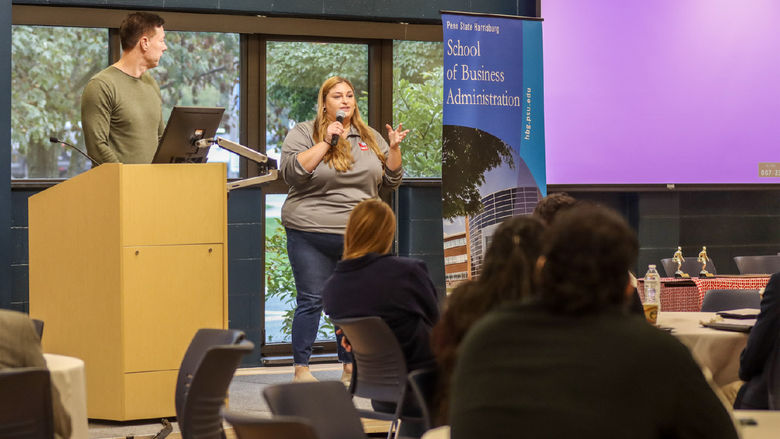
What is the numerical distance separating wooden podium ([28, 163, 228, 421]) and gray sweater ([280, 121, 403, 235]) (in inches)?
39.8

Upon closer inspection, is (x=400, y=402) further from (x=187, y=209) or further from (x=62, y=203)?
(x=62, y=203)

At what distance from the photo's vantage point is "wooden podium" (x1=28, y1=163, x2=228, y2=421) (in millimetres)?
4281

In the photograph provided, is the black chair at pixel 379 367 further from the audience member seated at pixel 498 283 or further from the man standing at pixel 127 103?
the man standing at pixel 127 103

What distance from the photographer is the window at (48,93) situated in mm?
6355

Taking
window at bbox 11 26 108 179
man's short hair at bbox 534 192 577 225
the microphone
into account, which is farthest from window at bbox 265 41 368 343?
man's short hair at bbox 534 192 577 225

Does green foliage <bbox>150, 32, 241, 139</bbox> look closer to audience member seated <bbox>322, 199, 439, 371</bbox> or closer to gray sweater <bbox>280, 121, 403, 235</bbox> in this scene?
gray sweater <bbox>280, 121, 403, 235</bbox>

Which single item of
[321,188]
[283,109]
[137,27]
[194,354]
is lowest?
[194,354]

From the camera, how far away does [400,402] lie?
10.3 feet

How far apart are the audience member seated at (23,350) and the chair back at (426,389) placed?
999mm

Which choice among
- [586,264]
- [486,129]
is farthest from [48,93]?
[586,264]

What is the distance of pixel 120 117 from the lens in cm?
473

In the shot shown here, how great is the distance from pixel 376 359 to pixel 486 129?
3.10m

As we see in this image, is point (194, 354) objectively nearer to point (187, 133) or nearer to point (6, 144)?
point (187, 133)

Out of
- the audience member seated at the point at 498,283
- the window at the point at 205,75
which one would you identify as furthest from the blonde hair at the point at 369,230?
the window at the point at 205,75
